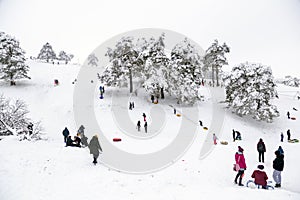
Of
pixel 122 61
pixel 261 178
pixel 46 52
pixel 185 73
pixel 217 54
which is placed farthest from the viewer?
pixel 46 52

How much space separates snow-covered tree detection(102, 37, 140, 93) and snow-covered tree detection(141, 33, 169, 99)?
2124 mm

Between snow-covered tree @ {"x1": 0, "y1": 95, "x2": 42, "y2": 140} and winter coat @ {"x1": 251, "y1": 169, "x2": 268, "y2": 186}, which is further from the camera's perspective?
snow-covered tree @ {"x1": 0, "y1": 95, "x2": 42, "y2": 140}

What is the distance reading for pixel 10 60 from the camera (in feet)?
A: 108

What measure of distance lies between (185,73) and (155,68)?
503cm

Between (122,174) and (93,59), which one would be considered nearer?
(122,174)

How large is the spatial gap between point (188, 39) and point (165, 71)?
696cm

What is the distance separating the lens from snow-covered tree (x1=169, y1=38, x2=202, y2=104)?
30.5 metres

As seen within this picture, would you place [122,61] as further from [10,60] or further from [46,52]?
[46,52]

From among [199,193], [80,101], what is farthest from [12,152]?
[80,101]

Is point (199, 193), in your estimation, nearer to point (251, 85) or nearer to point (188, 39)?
point (251, 85)

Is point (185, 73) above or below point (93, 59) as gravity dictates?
below

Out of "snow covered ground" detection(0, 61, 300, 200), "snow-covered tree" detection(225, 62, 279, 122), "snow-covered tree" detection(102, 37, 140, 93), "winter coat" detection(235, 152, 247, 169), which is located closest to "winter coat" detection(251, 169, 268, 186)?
"snow covered ground" detection(0, 61, 300, 200)

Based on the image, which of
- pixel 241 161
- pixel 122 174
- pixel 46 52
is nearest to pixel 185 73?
pixel 241 161

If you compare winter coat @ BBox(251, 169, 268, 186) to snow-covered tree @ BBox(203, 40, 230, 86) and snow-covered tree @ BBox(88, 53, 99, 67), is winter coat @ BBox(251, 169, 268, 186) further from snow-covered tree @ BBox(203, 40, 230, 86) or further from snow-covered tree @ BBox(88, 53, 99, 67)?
snow-covered tree @ BBox(88, 53, 99, 67)
